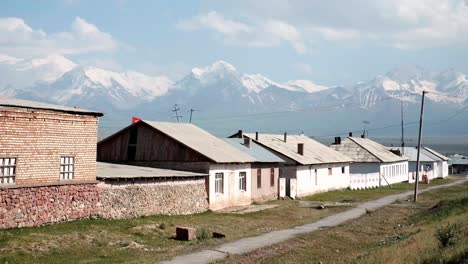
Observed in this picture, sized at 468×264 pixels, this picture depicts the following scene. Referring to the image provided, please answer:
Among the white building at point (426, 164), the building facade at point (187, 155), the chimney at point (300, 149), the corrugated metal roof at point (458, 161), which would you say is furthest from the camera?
the corrugated metal roof at point (458, 161)

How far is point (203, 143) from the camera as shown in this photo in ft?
154

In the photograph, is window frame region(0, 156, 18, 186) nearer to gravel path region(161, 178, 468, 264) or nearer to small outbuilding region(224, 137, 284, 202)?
gravel path region(161, 178, 468, 264)

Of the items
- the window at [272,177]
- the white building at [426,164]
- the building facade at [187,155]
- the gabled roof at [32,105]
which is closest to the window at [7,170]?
the gabled roof at [32,105]

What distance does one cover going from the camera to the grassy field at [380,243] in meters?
21.8

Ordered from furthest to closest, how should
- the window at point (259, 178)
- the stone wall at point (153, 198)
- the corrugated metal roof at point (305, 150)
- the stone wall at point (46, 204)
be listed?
the corrugated metal roof at point (305, 150)
the window at point (259, 178)
the stone wall at point (153, 198)
the stone wall at point (46, 204)

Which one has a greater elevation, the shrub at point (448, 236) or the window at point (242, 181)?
the window at point (242, 181)

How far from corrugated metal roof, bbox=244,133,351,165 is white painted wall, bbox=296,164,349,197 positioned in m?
0.65

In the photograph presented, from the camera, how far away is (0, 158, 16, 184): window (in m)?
27.2

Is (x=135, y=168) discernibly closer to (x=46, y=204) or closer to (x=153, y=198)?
(x=153, y=198)

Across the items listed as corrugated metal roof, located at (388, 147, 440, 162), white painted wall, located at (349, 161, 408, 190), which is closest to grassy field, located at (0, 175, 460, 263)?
white painted wall, located at (349, 161, 408, 190)

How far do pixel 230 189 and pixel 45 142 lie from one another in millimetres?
18451

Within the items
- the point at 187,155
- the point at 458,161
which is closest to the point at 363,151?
the point at 187,155

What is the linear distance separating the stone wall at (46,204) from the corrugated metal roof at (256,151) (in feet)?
68.2

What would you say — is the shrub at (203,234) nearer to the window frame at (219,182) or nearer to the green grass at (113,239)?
the green grass at (113,239)
